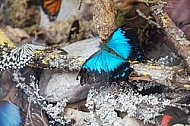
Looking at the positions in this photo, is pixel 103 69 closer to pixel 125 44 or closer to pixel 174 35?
pixel 125 44

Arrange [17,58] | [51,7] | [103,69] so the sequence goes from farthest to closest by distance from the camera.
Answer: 1. [51,7]
2. [17,58]
3. [103,69]

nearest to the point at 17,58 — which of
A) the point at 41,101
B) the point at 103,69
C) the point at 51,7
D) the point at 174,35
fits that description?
the point at 41,101

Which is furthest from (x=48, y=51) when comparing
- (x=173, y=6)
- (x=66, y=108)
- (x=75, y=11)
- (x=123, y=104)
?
(x=75, y=11)

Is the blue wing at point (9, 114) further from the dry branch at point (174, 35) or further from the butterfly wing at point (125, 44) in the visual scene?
the dry branch at point (174, 35)

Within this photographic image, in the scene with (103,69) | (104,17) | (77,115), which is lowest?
(77,115)

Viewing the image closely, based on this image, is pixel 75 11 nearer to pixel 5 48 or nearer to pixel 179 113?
pixel 5 48

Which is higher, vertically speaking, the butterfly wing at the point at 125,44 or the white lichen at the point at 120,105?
the butterfly wing at the point at 125,44

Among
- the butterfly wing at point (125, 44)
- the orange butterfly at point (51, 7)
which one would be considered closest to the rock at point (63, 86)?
the butterfly wing at point (125, 44)
